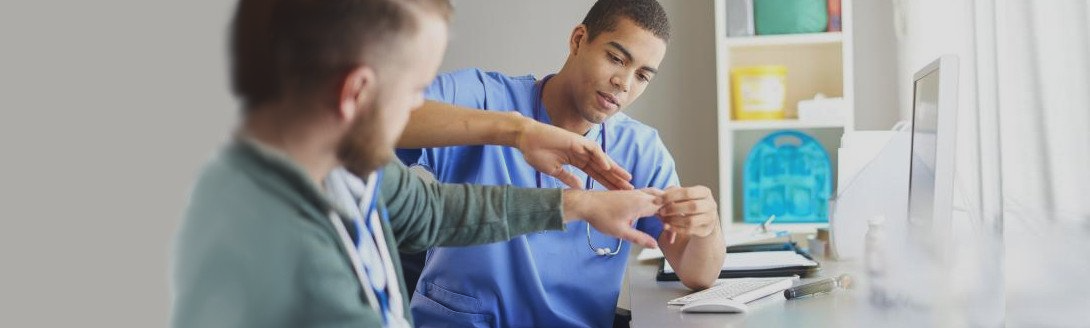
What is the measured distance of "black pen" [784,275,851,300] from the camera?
171 cm

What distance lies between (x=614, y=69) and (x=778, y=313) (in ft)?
1.91

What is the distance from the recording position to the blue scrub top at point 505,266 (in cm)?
182

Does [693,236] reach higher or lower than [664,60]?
lower

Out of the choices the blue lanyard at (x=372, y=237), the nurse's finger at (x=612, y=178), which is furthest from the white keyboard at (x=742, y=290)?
the blue lanyard at (x=372, y=237)

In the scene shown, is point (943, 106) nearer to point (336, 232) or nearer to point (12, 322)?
point (336, 232)

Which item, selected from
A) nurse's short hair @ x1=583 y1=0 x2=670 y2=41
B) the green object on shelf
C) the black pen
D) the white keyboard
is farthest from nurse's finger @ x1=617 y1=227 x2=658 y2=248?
the green object on shelf

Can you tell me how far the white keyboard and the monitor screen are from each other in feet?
0.79

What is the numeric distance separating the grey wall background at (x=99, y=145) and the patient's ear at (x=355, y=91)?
69 cm

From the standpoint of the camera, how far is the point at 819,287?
69.5 inches

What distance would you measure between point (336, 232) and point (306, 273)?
0.19 ft

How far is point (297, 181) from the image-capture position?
2.68ft

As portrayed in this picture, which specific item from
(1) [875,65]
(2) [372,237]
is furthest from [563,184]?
(1) [875,65]

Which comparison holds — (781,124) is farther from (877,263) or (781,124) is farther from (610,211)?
(610,211)

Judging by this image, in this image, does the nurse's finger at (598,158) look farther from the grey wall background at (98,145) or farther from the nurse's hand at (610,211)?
the grey wall background at (98,145)
